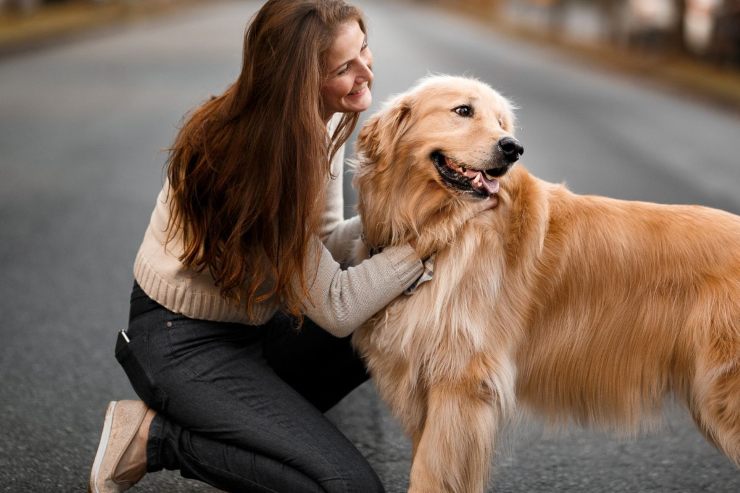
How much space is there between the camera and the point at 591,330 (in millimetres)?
3252

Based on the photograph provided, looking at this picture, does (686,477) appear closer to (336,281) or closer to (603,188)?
(336,281)

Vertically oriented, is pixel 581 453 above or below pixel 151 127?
above

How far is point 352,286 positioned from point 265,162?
47 cm

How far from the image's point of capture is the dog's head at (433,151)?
3135mm

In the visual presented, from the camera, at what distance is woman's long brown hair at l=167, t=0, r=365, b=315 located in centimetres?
306

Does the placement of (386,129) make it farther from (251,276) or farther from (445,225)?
(251,276)

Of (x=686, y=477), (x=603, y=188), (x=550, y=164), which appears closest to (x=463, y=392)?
(x=686, y=477)

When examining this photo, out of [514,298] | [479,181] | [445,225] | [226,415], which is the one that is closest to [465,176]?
[479,181]

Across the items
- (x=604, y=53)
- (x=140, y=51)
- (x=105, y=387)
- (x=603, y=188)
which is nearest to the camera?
(x=105, y=387)

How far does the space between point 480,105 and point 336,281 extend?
0.71 meters

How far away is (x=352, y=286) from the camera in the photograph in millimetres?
3191

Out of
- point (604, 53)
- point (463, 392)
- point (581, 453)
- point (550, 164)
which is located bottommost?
point (604, 53)

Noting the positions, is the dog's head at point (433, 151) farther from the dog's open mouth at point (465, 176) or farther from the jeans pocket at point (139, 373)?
the jeans pocket at point (139, 373)

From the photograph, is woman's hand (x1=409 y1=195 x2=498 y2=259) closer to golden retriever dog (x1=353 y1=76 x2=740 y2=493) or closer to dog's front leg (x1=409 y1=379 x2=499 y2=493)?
golden retriever dog (x1=353 y1=76 x2=740 y2=493)
